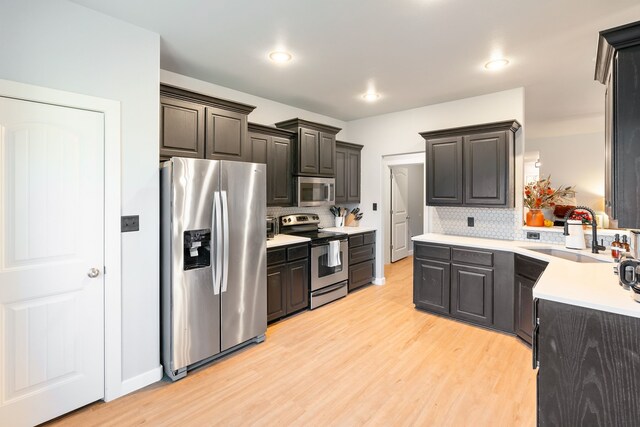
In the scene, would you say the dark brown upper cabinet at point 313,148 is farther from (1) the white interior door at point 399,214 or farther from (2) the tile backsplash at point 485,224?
(1) the white interior door at point 399,214

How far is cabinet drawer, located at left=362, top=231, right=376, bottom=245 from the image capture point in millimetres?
4832

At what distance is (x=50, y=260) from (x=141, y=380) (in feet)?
3.65

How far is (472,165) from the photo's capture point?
12.3 ft

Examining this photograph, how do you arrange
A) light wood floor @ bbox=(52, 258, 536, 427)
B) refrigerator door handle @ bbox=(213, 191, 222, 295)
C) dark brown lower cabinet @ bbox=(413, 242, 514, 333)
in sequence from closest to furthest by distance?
light wood floor @ bbox=(52, 258, 536, 427) → refrigerator door handle @ bbox=(213, 191, 222, 295) → dark brown lower cabinet @ bbox=(413, 242, 514, 333)

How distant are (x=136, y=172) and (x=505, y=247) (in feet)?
11.6

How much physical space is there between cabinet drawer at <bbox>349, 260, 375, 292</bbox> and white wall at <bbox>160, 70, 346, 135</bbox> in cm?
239

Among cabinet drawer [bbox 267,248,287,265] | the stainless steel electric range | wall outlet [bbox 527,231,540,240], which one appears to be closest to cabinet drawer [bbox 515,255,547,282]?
wall outlet [bbox 527,231,540,240]

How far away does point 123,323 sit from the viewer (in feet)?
7.67

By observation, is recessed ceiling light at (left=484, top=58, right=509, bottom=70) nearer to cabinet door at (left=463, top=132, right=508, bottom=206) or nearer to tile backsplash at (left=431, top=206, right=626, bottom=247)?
cabinet door at (left=463, top=132, right=508, bottom=206)

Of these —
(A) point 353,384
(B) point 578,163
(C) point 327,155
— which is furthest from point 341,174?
(B) point 578,163

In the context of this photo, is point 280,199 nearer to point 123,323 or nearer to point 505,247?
point 123,323

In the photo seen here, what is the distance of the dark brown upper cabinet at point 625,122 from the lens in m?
1.52

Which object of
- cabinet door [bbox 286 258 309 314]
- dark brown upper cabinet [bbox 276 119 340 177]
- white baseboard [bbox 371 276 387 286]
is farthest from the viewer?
white baseboard [bbox 371 276 387 286]

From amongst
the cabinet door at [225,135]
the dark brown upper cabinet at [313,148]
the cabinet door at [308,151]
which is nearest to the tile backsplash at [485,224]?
the dark brown upper cabinet at [313,148]
